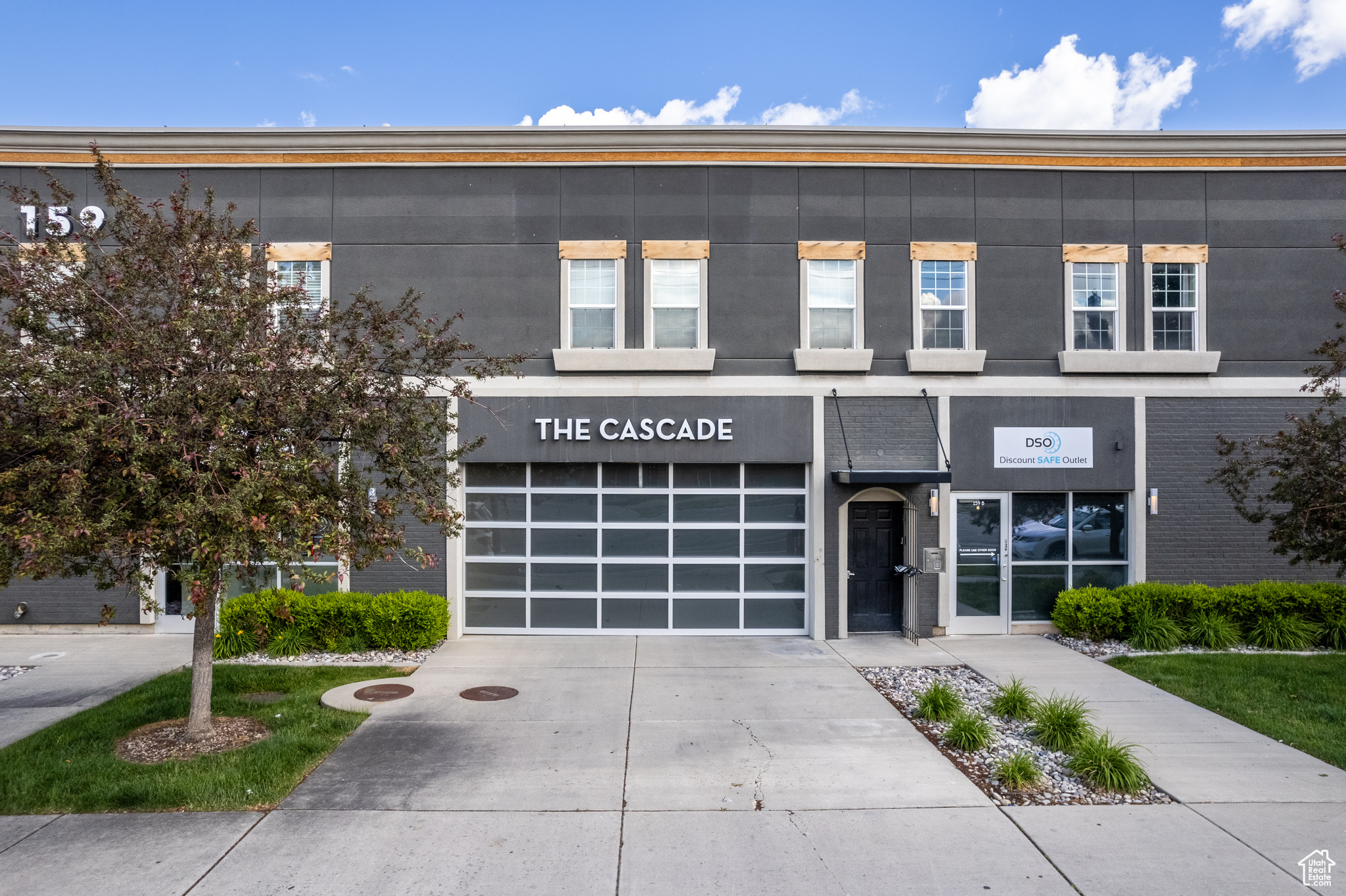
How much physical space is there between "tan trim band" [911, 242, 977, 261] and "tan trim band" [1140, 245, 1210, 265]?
8.95 feet

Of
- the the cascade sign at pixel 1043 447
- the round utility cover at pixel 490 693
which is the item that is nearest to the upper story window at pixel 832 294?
the the cascade sign at pixel 1043 447

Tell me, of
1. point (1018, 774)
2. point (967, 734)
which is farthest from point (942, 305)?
point (1018, 774)

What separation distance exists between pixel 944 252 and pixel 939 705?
23.4 ft

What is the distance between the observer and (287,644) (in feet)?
34.9

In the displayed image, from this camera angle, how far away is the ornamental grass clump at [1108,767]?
6.19 metres

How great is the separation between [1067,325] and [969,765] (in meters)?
7.95

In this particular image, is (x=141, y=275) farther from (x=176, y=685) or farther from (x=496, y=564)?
(x=496, y=564)

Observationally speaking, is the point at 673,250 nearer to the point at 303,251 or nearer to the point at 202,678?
the point at 303,251

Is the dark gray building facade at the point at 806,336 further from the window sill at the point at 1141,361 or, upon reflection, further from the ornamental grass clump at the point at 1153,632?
the ornamental grass clump at the point at 1153,632

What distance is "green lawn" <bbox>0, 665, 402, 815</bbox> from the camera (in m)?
5.93

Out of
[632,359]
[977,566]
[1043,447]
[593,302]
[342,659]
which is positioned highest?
[593,302]

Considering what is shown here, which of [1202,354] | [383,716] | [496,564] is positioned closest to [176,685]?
[383,716]

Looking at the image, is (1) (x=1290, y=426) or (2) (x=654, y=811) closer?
(2) (x=654, y=811)

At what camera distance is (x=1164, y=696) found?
28.8 ft
